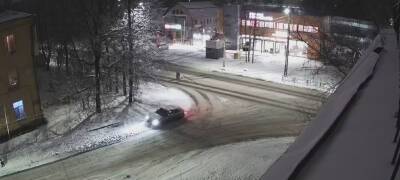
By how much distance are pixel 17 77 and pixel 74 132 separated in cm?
531

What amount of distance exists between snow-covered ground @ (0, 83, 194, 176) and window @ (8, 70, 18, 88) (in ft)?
11.2

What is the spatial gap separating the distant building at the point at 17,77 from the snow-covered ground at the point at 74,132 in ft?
3.57

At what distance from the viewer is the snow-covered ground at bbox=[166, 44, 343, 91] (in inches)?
1692

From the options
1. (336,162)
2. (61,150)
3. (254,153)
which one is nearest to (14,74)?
(61,150)

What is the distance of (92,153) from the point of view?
26.8 meters

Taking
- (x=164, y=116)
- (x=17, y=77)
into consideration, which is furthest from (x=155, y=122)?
(x=17, y=77)

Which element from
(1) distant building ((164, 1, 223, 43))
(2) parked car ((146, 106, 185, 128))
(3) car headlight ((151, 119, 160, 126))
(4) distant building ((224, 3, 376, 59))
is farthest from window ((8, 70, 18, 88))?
(1) distant building ((164, 1, 223, 43))

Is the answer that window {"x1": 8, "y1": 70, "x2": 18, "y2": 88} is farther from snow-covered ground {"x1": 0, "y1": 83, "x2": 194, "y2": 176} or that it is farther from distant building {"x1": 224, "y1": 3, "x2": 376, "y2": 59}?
distant building {"x1": 224, "y1": 3, "x2": 376, "y2": 59}

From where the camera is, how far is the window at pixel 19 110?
3039cm

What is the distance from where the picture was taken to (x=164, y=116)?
104 ft

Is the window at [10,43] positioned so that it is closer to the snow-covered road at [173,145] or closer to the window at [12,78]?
the window at [12,78]

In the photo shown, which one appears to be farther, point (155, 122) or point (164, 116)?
point (164, 116)

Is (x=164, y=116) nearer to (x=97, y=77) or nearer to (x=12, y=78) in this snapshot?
(x=97, y=77)

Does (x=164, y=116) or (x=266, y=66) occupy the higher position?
(x=266, y=66)
